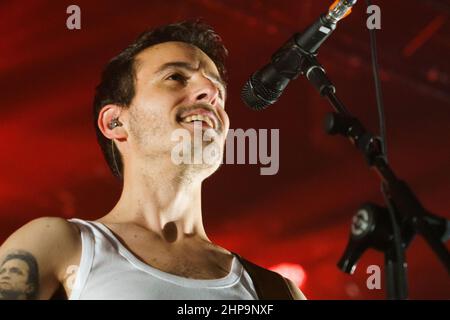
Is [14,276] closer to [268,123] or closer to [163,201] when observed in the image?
[163,201]

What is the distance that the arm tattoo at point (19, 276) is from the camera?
185cm

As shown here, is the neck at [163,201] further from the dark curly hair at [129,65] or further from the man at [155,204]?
the dark curly hair at [129,65]

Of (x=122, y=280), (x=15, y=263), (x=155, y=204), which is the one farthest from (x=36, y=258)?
(x=155, y=204)

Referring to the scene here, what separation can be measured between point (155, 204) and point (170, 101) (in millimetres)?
363

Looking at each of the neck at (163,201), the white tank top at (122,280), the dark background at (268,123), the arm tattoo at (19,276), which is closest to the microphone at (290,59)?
the neck at (163,201)

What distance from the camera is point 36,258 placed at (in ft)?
6.27

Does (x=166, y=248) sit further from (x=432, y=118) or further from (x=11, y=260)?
(x=432, y=118)

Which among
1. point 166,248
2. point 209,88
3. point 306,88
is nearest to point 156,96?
point 209,88

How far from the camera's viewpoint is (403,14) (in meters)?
4.48

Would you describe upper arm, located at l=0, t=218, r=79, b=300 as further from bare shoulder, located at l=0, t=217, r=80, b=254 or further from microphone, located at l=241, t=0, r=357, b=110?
microphone, located at l=241, t=0, r=357, b=110

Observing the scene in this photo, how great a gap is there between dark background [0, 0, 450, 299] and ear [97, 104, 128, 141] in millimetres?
1480

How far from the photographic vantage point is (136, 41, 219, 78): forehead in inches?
101

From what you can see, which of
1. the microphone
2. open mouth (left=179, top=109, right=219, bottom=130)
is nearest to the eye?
open mouth (left=179, top=109, right=219, bottom=130)
